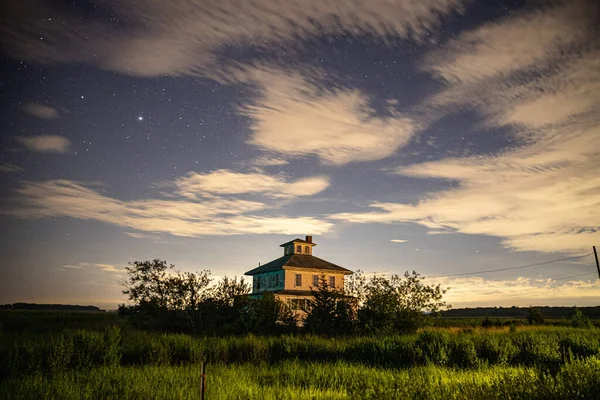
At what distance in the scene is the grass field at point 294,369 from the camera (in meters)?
8.77

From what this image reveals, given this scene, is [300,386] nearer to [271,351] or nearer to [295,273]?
[271,351]

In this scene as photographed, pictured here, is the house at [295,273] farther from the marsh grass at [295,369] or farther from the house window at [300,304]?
the marsh grass at [295,369]

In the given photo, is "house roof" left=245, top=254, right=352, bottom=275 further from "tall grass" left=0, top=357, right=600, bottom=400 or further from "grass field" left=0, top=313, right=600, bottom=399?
"tall grass" left=0, top=357, right=600, bottom=400

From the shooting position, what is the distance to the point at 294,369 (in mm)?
13117

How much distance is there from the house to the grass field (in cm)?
2123

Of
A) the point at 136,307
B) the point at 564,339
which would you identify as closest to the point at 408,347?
the point at 564,339

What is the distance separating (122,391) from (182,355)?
6.57 meters

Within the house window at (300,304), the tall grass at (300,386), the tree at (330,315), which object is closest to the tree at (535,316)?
the house window at (300,304)

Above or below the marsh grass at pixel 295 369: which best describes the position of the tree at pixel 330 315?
above

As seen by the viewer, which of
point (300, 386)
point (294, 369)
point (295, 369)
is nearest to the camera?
point (300, 386)

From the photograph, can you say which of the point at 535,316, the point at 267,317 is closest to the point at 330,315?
the point at 267,317

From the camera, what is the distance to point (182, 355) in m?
16.0

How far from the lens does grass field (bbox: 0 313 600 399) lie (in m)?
8.77

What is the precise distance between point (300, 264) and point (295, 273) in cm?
112
